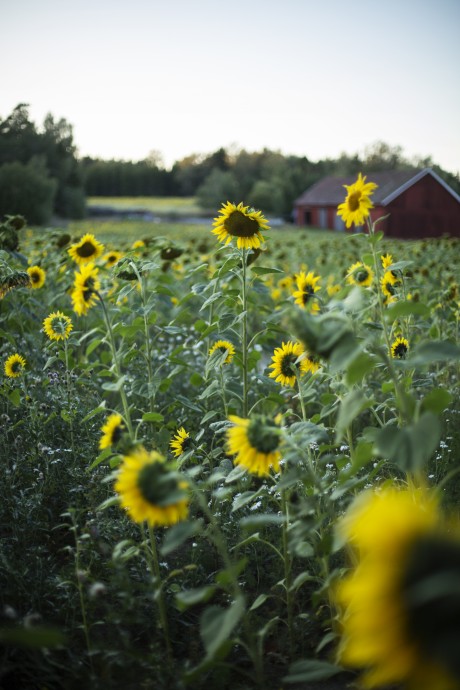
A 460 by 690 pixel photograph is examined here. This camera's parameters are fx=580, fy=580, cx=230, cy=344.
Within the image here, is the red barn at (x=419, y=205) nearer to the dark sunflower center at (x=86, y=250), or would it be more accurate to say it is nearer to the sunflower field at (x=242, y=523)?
the sunflower field at (x=242, y=523)

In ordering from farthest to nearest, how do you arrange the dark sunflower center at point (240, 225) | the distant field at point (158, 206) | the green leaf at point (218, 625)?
the distant field at point (158, 206)
the dark sunflower center at point (240, 225)
the green leaf at point (218, 625)

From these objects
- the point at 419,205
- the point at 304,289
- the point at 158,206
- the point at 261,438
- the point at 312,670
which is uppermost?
the point at 158,206

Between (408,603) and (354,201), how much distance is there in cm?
183

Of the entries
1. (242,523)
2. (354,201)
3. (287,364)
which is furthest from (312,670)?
(354,201)

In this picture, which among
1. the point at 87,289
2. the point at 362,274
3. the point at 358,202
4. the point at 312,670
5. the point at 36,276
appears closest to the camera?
the point at 312,670

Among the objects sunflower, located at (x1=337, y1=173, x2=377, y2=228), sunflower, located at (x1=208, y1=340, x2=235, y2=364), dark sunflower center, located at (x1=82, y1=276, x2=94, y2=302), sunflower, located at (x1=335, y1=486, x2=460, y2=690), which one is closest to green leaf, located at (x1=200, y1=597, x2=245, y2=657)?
sunflower, located at (x1=335, y1=486, x2=460, y2=690)

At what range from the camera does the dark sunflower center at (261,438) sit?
1368 millimetres

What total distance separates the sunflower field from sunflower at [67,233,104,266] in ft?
0.03

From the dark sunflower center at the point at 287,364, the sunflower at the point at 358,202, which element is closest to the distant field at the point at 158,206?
the sunflower at the point at 358,202

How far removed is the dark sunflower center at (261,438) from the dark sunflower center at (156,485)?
263 mm

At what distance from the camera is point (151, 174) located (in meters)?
56.2

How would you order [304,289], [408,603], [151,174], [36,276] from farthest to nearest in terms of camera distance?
[151,174], [36,276], [304,289], [408,603]

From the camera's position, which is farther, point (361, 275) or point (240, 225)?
point (361, 275)

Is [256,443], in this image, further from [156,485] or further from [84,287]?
[84,287]
